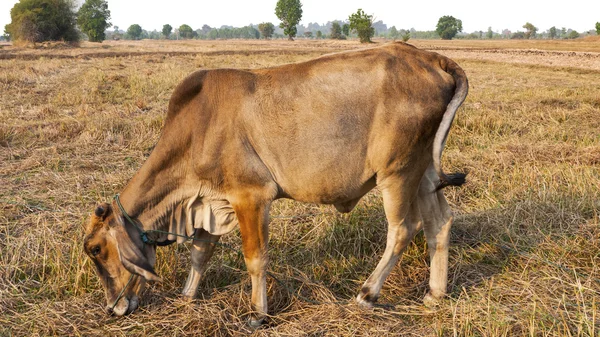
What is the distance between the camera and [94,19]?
234ft

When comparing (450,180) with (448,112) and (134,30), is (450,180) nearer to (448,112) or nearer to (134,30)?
(448,112)

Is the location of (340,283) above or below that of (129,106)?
below

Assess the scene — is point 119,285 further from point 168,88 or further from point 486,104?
point 168,88

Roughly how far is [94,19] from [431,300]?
76951 mm

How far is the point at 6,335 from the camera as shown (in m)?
3.37

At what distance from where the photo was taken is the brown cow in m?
3.44

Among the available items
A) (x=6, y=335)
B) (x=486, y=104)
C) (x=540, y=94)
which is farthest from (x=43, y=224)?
(x=540, y=94)

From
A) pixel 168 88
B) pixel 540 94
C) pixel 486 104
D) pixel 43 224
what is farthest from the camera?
pixel 168 88

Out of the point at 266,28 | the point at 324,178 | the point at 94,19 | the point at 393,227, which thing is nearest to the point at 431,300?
the point at 393,227

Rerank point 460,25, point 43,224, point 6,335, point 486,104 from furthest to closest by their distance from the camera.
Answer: point 460,25 → point 486,104 → point 43,224 → point 6,335

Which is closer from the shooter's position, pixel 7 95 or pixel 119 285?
pixel 119 285

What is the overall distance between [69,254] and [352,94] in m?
2.74

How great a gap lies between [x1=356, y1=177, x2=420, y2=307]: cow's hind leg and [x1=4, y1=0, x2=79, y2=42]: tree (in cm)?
5112

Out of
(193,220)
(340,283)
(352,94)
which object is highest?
(352,94)
